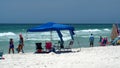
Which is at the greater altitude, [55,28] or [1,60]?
[55,28]

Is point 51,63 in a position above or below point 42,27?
below

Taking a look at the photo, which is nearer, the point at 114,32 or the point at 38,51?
the point at 38,51

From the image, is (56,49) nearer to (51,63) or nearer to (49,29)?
(49,29)

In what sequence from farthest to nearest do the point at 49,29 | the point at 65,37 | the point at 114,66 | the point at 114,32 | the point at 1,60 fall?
the point at 114,32 < the point at 65,37 < the point at 49,29 < the point at 1,60 < the point at 114,66

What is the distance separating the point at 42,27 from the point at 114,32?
10.6 metres

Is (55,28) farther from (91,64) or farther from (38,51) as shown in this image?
(91,64)

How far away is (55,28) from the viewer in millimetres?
18078

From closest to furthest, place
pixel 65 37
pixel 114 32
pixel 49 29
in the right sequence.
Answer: pixel 49 29
pixel 65 37
pixel 114 32

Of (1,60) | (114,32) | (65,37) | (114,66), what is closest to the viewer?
(114,66)

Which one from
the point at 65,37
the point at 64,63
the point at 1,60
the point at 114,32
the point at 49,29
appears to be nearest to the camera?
the point at 64,63

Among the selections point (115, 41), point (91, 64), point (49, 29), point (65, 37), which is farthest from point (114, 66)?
point (115, 41)

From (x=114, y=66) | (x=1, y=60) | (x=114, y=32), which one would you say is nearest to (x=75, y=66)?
(x=114, y=66)

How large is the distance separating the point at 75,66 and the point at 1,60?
4.12 m

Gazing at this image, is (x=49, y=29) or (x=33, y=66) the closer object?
(x=33, y=66)
